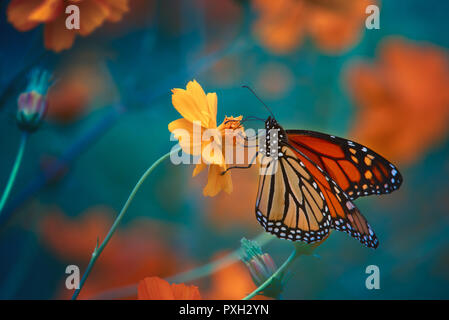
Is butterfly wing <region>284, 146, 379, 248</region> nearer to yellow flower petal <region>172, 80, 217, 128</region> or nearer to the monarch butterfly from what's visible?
the monarch butterfly

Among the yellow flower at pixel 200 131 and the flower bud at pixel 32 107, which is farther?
the flower bud at pixel 32 107

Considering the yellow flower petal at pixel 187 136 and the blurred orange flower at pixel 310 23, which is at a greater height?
the blurred orange flower at pixel 310 23

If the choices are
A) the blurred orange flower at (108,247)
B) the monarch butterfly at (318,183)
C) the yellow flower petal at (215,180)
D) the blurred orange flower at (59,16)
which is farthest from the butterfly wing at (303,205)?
the blurred orange flower at (59,16)

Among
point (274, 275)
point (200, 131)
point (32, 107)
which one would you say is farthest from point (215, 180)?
point (32, 107)

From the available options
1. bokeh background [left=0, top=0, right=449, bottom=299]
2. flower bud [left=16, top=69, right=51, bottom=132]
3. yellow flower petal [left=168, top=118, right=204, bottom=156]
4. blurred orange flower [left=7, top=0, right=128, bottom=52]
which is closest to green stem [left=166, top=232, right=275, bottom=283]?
bokeh background [left=0, top=0, right=449, bottom=299]

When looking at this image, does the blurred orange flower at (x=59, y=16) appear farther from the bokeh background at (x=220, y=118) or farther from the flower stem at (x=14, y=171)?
the flower stem at (x=14, y=171)

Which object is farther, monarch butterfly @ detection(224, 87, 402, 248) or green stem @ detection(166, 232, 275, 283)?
green stem @ detection(166, 232, 275, 283)

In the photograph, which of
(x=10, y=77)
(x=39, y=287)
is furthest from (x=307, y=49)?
(x=39, y=287)

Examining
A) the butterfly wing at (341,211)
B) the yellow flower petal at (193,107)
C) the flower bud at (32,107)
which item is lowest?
the butterfly wing at (341,211)
